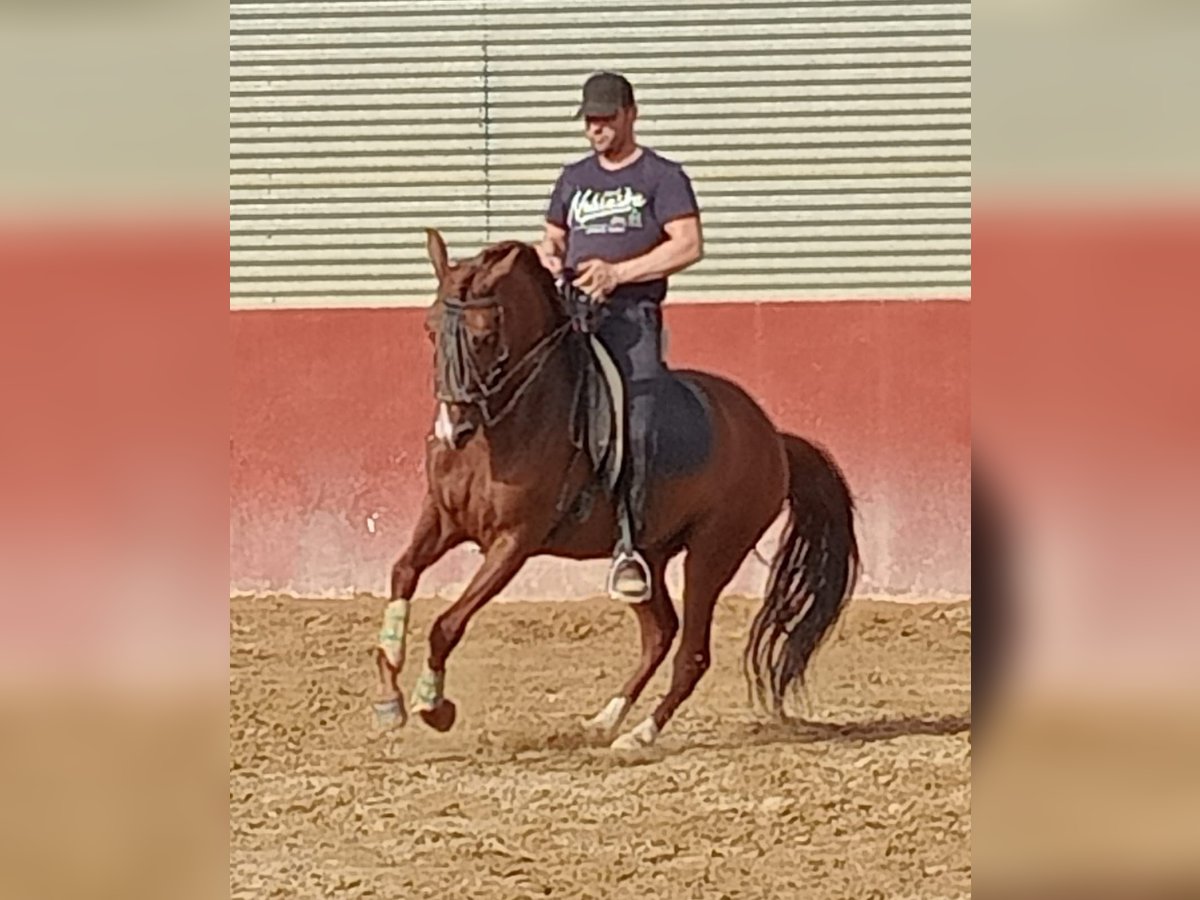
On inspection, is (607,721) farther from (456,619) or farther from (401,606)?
(401,606)

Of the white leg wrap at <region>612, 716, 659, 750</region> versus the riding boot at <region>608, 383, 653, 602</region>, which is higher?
the riding boot at <region>608, 383, 653, 602</region>

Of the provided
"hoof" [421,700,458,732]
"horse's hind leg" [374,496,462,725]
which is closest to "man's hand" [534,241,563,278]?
"horse's hind leg" [374,496,462,725]

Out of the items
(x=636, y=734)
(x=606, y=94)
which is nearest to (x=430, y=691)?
(x=636, y=734)

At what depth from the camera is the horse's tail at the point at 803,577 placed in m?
6.05

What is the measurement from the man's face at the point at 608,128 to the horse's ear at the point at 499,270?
1.22 feet

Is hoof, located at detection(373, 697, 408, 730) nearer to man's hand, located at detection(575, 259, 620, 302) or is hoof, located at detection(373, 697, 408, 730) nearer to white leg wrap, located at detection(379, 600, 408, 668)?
white leg wrap, located at detection(379, 600, 408, 668)

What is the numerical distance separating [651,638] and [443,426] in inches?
34.0

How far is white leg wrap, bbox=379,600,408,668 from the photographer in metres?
6.07

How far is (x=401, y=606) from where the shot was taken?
608 centimetres

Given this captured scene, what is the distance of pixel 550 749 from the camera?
239 inches

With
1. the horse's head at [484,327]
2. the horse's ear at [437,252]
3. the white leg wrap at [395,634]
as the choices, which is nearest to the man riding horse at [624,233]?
the horse's head at [484,327]
